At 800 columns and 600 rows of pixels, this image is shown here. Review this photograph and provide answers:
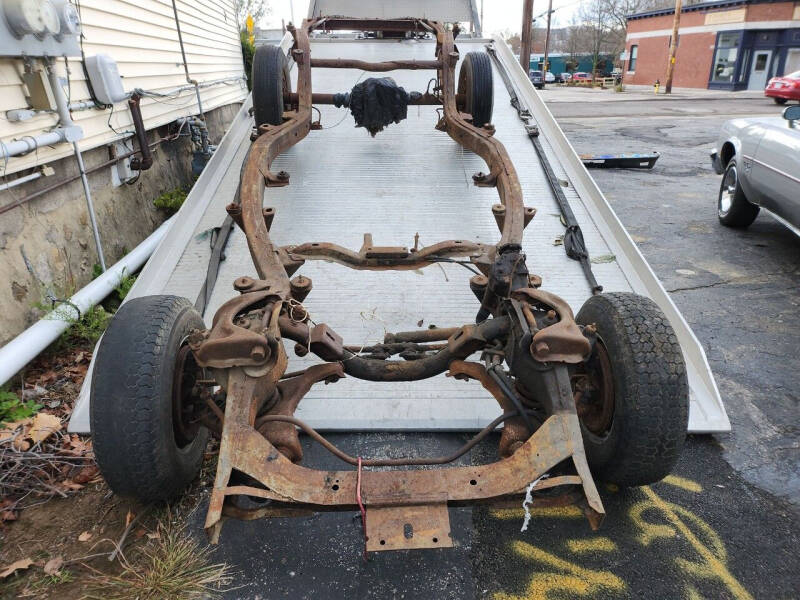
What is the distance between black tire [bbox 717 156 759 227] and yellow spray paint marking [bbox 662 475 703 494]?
4539 millimetres

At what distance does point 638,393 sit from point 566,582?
0.79 m

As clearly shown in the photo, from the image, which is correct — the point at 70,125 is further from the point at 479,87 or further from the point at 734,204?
the point at 734,204

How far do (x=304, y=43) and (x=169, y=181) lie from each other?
3.54m

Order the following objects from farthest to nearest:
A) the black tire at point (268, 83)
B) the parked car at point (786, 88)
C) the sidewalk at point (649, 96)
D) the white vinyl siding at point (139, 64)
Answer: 1. the sidewalk at point (649, 96)
2. the parked car at point (786, 88)
3. the black tire at point (268, 83)
4. the white vinyl siding at point (139, 64)

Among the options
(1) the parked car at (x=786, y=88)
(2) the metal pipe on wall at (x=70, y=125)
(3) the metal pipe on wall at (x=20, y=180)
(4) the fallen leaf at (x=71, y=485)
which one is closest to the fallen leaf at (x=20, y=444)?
(4) the fallen leaf at (x=71, y=485)

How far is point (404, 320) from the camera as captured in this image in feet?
11.8

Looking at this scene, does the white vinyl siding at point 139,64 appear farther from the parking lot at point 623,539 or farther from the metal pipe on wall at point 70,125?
the parking lot at point 623,539

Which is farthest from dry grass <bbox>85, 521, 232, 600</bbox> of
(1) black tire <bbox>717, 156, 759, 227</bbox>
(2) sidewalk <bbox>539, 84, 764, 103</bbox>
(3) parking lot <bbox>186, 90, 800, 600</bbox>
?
(2) sidewalk <bbox>539, 84, 764, 103</bbox>

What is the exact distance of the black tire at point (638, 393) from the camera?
2.05m

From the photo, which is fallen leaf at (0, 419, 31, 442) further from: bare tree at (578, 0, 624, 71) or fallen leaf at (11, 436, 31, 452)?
bare tree at (578, 0, 624, 71)

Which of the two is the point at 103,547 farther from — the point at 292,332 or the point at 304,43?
A: the point at 304,43

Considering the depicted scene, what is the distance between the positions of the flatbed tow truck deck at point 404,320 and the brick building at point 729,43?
1339 inches

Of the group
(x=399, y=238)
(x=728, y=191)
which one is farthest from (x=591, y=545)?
(x=728, y=191)

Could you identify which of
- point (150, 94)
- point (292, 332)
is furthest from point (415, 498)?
point (150, 94)
